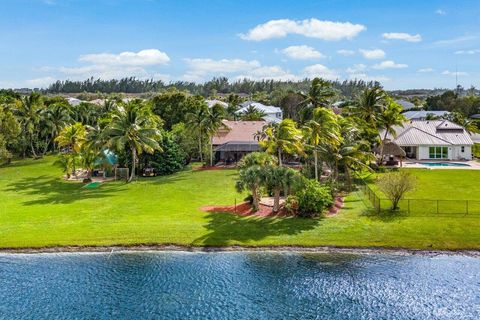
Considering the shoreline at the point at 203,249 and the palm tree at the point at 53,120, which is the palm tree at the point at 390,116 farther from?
the palm tree at the point at 53,120

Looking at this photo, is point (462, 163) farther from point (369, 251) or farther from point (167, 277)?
point (167, 277)

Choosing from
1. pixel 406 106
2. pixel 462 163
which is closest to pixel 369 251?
pixel 462 163

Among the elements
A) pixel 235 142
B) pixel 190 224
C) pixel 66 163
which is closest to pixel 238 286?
pixel 190 224

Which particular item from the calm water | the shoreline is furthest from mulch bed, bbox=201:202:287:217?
the calm water

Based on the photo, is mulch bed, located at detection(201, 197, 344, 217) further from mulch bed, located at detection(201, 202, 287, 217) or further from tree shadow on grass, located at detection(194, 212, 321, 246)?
tree shadow on grass, located at detection(194, 212, 321, 246)

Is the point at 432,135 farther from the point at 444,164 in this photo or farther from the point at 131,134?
the point at 131,134

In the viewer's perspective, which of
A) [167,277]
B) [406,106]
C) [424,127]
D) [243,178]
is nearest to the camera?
[167,277]

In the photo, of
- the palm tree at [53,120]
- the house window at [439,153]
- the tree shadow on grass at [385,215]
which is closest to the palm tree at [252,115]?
the palm tree at [53,120]
